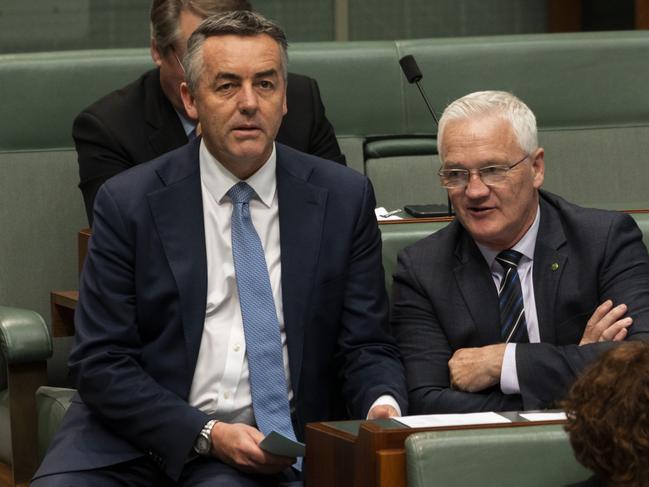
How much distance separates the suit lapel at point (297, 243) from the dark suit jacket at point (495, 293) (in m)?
0.23

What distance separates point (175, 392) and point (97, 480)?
209 mm

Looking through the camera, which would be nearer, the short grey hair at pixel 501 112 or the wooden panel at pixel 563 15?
the short grey hair at pixel 501 112

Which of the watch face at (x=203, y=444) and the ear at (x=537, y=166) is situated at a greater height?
the ear at (x=537, y=166)

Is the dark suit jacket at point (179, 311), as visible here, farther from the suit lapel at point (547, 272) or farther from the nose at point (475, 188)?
the suit lapel at point (547, 272)

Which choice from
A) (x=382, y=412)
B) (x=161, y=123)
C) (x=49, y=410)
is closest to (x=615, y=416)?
(x=382, y=412)

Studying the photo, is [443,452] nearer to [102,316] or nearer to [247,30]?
[102,316]

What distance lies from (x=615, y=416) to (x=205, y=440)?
91 centimetres

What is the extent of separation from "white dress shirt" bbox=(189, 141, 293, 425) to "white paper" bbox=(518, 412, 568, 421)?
0.56 metres

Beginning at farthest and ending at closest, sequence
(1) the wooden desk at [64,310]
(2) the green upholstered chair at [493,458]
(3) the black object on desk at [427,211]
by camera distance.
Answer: (1) the wooden desk at [64,310] → (3) the black object on desk at [427,211] → (2) the green upholstered chair at [493,458]

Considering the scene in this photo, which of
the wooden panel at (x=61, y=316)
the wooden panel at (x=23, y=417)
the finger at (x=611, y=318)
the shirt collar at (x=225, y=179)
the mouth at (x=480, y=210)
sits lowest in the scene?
the wooden panel at (x=23, y=417)

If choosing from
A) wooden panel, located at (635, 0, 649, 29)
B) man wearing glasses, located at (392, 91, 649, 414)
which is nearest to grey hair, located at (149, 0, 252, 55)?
man wearing glasses, located at (392, 91, 649, 414)

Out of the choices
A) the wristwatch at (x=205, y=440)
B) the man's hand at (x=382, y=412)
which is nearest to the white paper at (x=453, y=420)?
the man's hand at (x=382, y=412)

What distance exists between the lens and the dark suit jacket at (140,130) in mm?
3248

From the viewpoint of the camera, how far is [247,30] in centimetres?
248
